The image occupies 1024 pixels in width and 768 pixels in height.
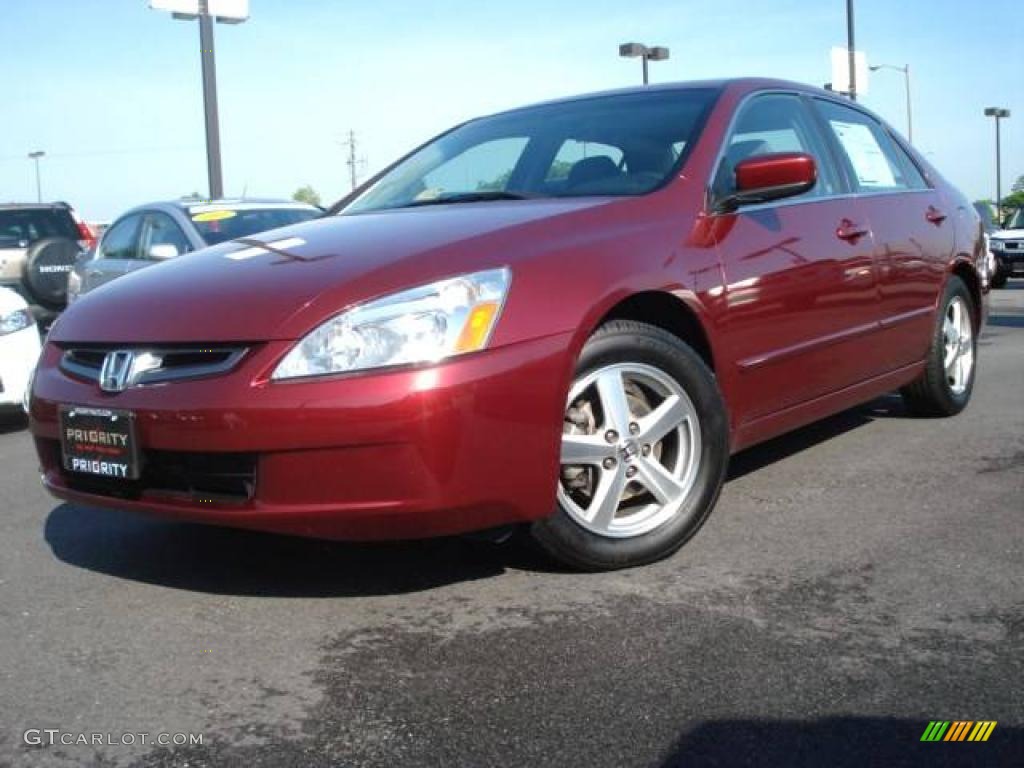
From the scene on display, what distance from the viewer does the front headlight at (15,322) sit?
673 centimetres

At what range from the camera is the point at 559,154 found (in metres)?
4.19

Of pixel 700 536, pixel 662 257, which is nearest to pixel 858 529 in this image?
pixel 700 536

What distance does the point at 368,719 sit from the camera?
8.03 feet

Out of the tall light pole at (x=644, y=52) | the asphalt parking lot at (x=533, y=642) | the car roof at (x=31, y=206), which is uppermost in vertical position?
the tall light pole at (x=644, y=52)

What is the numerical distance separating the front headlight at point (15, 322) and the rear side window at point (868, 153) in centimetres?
480

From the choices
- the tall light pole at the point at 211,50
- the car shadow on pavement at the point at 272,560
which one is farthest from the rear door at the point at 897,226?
the tall light pole at the point at 211,50

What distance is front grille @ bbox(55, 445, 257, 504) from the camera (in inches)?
116

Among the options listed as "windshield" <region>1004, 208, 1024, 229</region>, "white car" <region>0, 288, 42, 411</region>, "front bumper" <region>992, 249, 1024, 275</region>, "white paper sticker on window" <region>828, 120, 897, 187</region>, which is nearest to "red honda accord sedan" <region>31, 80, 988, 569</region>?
"white paper sticker on window" <region>828, 120, 897, 187</region>

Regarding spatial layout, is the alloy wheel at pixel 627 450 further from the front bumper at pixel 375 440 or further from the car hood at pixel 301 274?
the car hood at pixel 301 274

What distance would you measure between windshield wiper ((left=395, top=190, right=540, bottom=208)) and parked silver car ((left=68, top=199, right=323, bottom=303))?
3921 millimetres

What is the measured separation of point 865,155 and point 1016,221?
17.7m

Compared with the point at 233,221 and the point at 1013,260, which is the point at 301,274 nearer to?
the point at 233,221

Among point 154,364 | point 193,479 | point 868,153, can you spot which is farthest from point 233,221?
point 193,479

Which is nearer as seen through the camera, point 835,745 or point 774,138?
point 835,745
